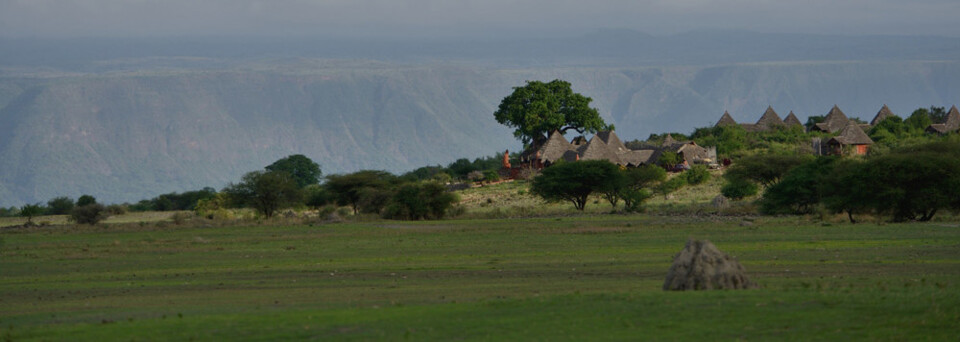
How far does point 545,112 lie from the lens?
330 feet

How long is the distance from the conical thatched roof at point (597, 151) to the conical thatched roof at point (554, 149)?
2900mm

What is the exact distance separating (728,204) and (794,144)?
32828 millimetres

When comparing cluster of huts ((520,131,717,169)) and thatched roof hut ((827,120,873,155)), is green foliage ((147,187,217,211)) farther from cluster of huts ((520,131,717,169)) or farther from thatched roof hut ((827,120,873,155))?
thatched roof hut ((827,120,873,155))

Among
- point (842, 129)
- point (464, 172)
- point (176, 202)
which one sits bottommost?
point (176, 202)

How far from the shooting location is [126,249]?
46062 mm

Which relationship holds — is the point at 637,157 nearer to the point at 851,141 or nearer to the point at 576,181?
the point at 851,141

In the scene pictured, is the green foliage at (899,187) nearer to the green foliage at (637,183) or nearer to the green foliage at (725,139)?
the green foliage at (637,183)

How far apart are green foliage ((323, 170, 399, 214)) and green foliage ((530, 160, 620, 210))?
10.1 m

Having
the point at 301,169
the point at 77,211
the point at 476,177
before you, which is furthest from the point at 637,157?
the point at 301,169

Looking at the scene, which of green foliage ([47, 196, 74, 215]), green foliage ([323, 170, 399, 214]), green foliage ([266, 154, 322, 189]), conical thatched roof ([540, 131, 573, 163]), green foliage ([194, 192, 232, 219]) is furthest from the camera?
green foliage ([266, 154, 322, 189])

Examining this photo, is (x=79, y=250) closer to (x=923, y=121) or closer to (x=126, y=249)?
(x=126, y=249)

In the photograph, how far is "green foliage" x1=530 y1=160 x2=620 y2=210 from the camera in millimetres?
70938

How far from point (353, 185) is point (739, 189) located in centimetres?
2371

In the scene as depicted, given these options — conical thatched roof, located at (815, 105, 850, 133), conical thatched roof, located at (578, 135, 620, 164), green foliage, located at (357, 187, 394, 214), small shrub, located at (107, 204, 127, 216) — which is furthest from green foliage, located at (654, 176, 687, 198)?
small shrub, located at (107, 204, 127, 216)
